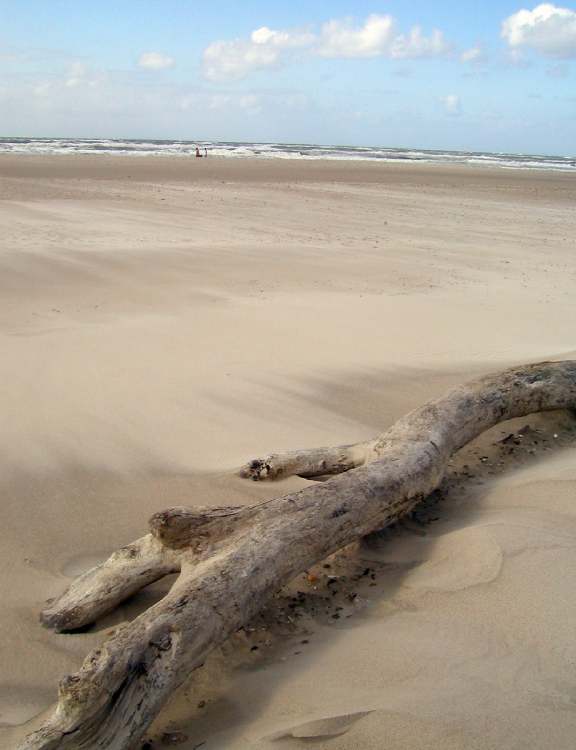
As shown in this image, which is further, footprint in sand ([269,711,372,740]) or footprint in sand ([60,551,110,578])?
footprint in sand ([60,551,110,578])

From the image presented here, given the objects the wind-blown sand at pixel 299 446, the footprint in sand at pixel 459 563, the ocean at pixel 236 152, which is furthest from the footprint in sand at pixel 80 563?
the ocean at pixel 236 152

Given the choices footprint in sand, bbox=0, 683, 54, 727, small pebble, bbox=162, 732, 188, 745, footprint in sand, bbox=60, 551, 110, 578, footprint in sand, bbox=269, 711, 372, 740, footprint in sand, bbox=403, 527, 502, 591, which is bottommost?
footprint in sand, bbox=0, 683, 54, 727

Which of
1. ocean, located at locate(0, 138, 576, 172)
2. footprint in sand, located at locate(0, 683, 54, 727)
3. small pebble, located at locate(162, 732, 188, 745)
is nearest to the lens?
small pebble, located at locate(162, 732, 188, 745)

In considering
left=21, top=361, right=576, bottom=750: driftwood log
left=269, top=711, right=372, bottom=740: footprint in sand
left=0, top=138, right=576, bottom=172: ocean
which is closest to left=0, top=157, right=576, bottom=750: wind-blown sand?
left=269, top=711, right=372, bottom=740: footprint in sand

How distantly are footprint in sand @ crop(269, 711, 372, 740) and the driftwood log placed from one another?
41 cm

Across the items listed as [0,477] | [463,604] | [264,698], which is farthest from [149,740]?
[0,477]

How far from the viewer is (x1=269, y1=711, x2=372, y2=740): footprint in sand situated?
214 centimetres

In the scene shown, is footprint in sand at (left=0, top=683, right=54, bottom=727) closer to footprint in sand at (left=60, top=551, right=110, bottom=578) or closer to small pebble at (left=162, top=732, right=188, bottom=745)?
small pebble at (left=162, top=732, right=188, bottom=745)

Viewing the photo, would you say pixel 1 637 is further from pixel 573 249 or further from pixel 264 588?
pixel 573 249

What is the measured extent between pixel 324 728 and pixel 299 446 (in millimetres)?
2714

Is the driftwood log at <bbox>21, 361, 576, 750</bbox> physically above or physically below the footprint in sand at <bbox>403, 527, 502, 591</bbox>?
above

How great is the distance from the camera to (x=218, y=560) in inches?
106

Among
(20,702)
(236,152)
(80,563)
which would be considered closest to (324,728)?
(20,702)

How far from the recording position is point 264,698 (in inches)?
94.3
